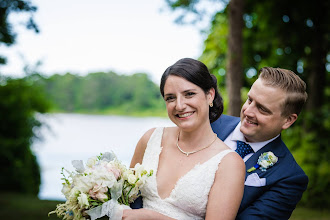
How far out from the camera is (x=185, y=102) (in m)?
2.92

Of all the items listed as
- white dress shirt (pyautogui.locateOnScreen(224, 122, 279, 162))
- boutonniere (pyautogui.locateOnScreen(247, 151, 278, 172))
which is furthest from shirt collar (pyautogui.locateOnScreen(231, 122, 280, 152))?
boutonniere (pyautogui.locateOnScreen(247, 151, 278, 172))

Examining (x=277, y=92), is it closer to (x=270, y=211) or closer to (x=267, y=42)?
(x=270, y=211)

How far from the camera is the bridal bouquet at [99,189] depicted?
2.63m

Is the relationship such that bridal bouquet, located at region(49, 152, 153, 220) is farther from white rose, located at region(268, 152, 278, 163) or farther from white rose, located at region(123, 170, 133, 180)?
white rose, located at region(268, 152, 278, 163)

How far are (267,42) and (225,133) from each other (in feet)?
26.3

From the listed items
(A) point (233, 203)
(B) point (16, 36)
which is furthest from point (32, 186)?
(A) point (233, 203)

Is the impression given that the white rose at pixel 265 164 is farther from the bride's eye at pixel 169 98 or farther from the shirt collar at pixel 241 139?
the bride's eye at pixel 169 98

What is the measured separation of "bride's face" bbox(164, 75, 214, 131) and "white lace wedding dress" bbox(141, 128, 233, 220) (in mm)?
360

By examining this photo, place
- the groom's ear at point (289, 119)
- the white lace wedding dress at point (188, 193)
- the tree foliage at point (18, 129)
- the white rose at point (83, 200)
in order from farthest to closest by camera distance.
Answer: the tree foliage at point (18, 129), the groom's ear at point (289, 119), the white lace wedding dress at point (188, 193), the white rose at point (83, 200)

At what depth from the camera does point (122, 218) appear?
2.71m

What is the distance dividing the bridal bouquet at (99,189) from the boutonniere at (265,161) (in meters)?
1.00

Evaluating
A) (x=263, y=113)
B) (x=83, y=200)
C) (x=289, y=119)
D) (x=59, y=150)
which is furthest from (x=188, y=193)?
(x=59, y=150)

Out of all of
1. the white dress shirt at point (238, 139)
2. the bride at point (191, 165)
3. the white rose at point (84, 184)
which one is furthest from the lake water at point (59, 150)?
the white dress shirt at point (238, 139)

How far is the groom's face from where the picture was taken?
3.06 meters
